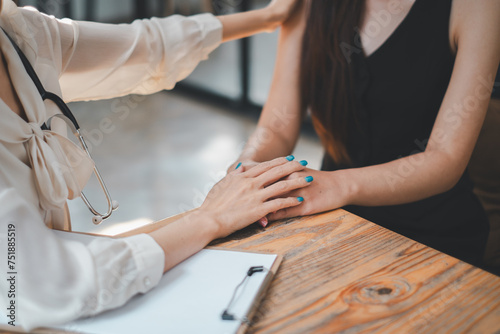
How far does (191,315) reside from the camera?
65 cm

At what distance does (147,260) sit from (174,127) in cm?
318

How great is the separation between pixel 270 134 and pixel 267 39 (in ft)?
8.40

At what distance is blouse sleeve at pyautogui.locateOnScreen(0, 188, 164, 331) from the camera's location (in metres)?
0.62

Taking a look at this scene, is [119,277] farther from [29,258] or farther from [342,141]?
[342,141]

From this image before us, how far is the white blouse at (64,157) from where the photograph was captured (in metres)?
0.63

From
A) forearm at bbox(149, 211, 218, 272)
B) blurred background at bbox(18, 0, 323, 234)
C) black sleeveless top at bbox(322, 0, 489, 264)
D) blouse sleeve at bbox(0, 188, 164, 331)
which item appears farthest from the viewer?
blurred background at bbox(18, 0, 323, 234)

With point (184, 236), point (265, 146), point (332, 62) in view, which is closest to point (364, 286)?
point (184, 236)

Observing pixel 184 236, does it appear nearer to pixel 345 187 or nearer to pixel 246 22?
pixel 345 187

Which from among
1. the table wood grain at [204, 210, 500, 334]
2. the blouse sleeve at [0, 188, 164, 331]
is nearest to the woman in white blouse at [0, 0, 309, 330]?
the blouse sleeve at [0, 188, 164, 331]

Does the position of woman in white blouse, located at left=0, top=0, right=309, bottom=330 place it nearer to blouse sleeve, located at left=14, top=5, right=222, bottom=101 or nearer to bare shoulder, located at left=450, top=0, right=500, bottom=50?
blouse sleeve, located at left=14, top=5, right=222, bottom=101

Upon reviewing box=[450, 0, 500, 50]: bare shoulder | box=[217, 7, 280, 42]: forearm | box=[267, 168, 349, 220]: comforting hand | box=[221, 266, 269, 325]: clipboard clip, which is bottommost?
box=[221, 266, 269, 325]: clipboard clip

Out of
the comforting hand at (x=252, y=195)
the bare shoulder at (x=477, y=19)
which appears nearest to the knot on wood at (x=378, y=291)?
the comforting hand at (x=252, y=195)

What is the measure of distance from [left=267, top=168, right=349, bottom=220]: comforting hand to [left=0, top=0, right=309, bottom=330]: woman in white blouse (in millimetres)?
21

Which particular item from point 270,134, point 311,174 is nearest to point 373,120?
point 270,134
